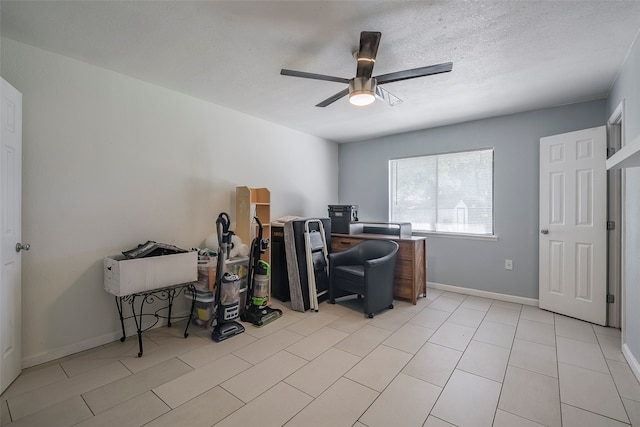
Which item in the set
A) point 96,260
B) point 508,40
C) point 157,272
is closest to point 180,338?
point 157,272

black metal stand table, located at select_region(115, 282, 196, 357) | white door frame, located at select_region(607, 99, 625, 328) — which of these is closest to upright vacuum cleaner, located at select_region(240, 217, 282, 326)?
black metal stand table, located at select_region(115, 282, 196, 357)

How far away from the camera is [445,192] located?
14.1 feet

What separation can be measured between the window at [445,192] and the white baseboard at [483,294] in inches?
32.2

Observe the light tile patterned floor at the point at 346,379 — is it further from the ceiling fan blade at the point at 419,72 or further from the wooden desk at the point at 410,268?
the ceiling fan blade at the point at 419,72

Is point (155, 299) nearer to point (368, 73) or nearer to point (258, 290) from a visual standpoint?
point (258, 290)

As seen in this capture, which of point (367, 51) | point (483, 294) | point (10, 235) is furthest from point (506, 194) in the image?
point (10, 235)

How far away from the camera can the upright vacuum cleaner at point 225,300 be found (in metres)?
2.69

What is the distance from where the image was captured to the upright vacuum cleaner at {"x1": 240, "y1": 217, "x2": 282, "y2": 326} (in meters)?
3.09

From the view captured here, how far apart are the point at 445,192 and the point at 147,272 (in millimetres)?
3950

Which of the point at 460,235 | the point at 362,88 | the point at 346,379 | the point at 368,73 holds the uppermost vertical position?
the point at 368,73

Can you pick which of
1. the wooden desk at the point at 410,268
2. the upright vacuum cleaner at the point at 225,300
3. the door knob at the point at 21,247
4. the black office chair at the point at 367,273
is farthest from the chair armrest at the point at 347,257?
the door knob at the point at 21,247

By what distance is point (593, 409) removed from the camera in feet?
5.73

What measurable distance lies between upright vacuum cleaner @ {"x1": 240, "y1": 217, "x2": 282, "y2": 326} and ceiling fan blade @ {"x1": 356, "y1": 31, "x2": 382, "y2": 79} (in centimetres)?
200

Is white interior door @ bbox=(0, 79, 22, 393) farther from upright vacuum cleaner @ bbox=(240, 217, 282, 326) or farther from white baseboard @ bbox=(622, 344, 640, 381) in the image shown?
white baseboard @ bbox=(622, 344, 640, 381)
